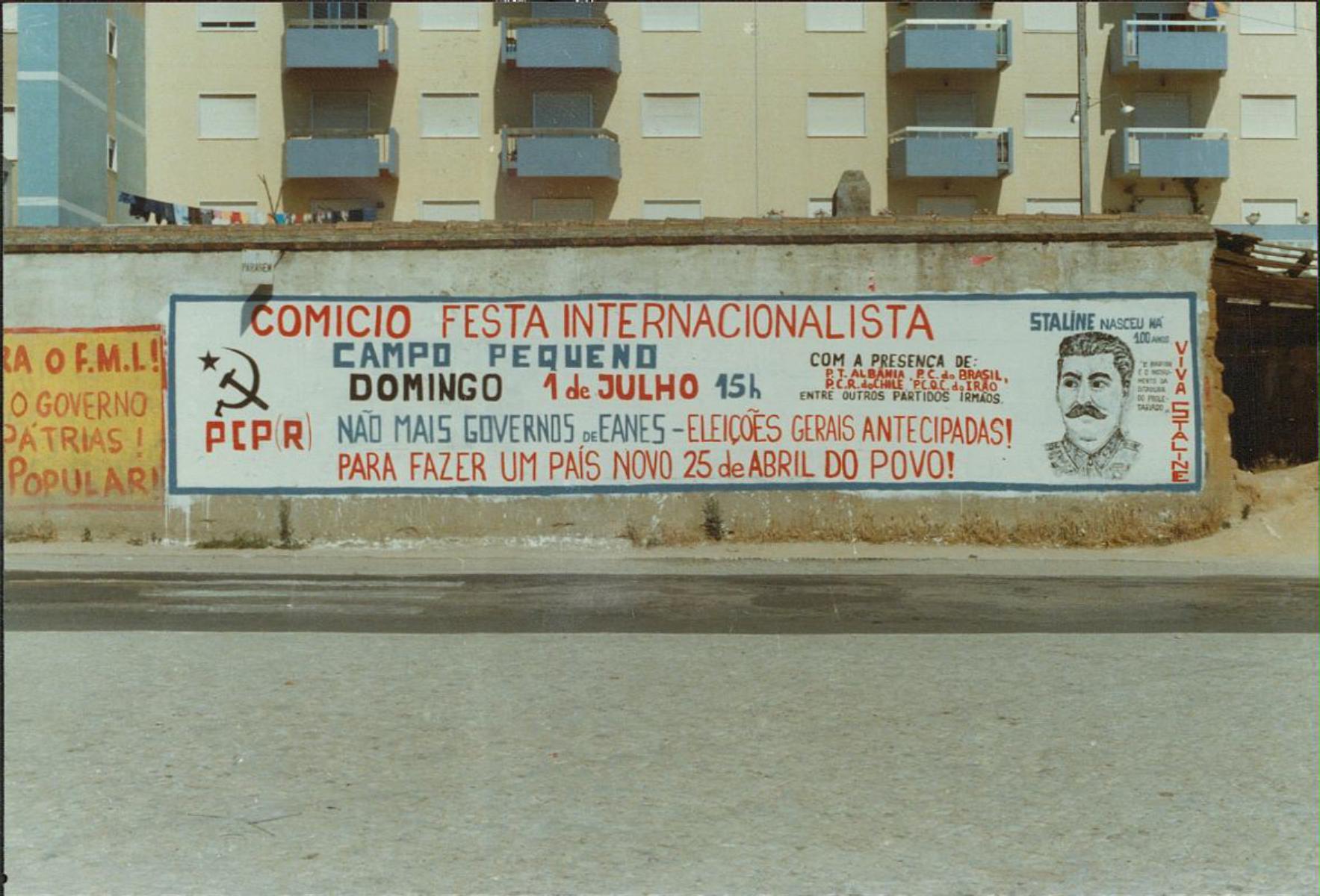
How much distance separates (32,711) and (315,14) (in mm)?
36831

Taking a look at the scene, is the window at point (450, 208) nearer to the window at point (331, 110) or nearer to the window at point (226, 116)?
the window at point (331, 110)

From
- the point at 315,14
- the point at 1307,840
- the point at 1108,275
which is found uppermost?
the point at 315,14

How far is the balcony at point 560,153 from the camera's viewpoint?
38.8 metres

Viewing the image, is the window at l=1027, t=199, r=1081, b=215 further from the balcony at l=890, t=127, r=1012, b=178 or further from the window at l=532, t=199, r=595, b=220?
the window at l=532, t=199, r=595, b=220

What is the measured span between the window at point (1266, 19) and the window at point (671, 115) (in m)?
15.5

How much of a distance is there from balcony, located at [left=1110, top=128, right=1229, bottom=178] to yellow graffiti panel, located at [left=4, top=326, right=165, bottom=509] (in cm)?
3142

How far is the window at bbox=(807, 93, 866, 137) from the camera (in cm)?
4009

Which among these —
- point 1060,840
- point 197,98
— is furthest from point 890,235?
point 197,98

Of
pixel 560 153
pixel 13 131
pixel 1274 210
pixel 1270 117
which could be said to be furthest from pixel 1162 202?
pixel 13 131

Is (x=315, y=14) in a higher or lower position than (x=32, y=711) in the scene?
higher

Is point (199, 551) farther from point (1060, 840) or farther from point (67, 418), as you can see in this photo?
point (1060, 840)

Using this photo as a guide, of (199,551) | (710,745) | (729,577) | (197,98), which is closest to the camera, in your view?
(710,745)

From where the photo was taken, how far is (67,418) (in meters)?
15.9

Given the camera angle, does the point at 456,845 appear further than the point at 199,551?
No
